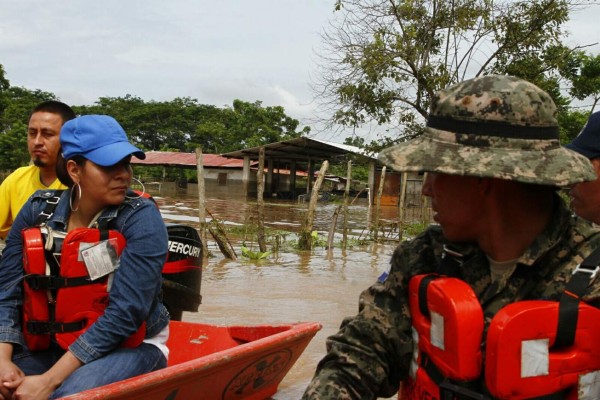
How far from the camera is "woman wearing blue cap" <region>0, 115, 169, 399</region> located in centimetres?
225

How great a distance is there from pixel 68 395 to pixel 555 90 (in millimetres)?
12535

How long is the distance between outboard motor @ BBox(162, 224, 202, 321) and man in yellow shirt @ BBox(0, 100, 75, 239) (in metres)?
0.73

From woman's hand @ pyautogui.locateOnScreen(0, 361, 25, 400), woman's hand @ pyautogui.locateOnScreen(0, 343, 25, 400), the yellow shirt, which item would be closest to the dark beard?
the yellow shirt

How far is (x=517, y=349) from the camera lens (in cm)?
128

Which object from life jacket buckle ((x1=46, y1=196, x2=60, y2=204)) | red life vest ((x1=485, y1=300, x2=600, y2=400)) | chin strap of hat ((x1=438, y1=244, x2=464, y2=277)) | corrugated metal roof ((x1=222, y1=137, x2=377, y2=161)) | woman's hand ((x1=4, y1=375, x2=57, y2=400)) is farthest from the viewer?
corrugated metal roof ((x1=222, y1=137, x2=377, y2=161))

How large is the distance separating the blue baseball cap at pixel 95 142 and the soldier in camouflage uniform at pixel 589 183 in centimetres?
170

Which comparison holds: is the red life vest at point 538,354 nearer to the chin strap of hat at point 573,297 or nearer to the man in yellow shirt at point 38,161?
the chin strap of hat at point 573,297

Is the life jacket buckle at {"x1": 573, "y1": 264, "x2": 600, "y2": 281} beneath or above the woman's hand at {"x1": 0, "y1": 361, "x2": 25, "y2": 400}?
above

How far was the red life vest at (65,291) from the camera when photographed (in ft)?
7.44

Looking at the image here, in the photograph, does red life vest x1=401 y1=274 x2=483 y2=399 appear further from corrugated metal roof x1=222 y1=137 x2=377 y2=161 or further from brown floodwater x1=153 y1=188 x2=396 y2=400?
corrugated metal roof x1=222 y1=137 x2=377 y2=161

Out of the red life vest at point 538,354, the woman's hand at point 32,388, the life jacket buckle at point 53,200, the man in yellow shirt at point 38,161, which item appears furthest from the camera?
the man in yellow shirt at point 38,161

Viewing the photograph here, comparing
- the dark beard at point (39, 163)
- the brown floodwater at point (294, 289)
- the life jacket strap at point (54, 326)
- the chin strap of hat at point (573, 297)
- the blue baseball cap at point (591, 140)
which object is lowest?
the brown floodwater at point (294, 289)

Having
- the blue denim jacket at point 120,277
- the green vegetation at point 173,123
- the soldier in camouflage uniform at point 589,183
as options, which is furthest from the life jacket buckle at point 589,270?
the green vegetation at point 173,123

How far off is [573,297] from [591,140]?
3.74ft
